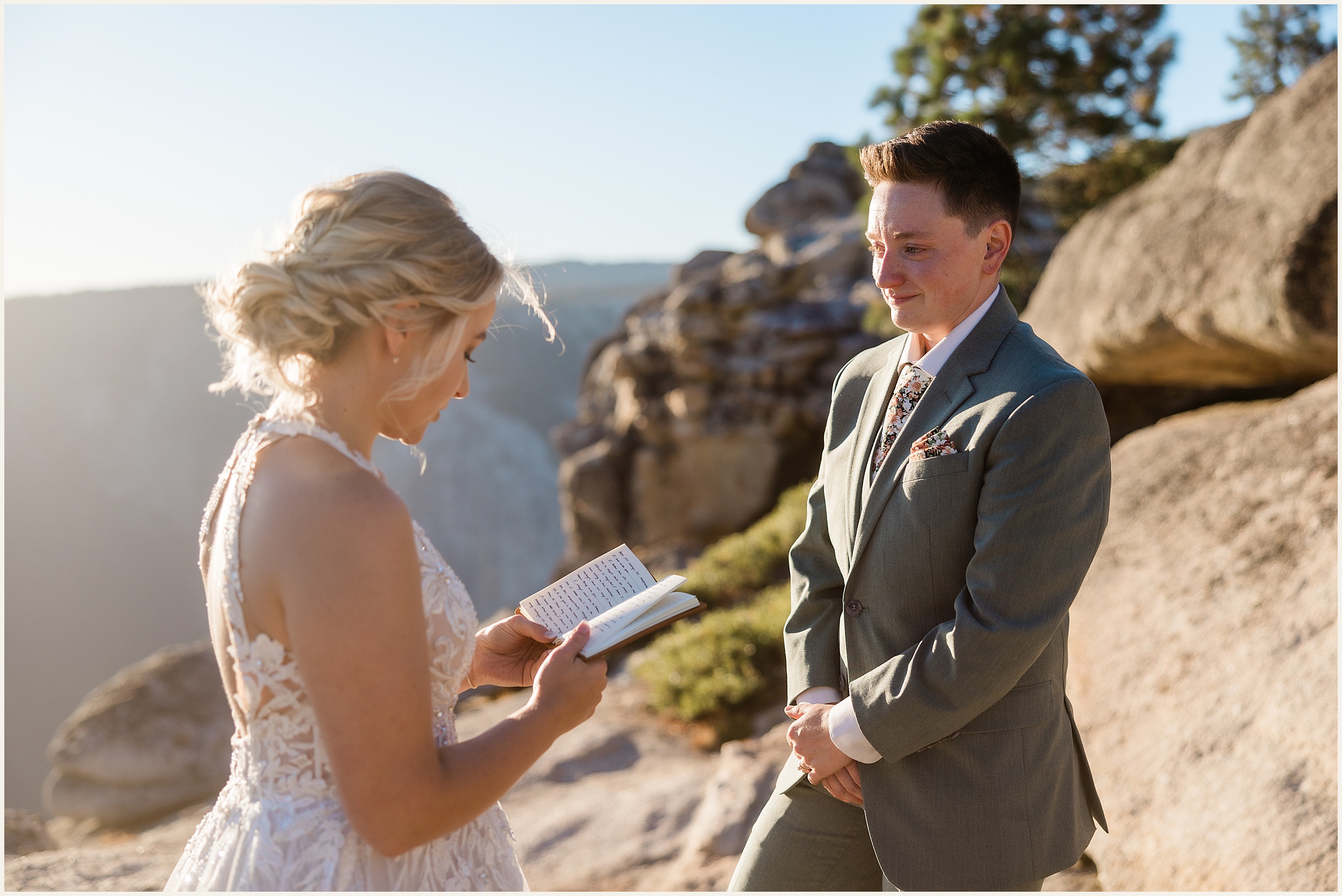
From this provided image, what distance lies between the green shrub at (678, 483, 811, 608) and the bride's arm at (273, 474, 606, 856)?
7.40m

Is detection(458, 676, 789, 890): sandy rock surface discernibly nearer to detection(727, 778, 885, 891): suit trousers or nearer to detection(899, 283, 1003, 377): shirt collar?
detection(727, 778, 885, 891): suit trousers

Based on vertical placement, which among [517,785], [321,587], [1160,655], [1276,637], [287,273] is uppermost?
[287,273]

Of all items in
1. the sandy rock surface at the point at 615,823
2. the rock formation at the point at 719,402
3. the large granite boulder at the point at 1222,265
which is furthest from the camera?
the rock formation at the point at 719,402

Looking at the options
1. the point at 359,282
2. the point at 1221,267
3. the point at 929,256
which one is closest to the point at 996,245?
the point at 929,256

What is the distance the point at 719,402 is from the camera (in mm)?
15180

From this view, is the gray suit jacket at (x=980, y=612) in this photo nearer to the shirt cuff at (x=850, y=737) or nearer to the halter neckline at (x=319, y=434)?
the shirt cuff at (x=850, y=737)

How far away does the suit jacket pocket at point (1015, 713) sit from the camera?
2.10 m

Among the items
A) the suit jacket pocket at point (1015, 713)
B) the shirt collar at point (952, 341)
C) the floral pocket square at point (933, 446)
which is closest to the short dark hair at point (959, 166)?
the shirt collar at point (952, 341)

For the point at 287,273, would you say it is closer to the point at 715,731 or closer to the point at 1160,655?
the point at 1160,655

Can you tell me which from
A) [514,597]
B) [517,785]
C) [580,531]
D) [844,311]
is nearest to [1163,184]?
[517,785]

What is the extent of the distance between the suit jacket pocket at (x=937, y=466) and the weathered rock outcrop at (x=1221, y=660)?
1.96 meters

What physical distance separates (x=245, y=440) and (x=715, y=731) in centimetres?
511

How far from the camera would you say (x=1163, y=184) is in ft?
20.3

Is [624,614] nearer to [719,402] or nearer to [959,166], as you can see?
[959,166]
